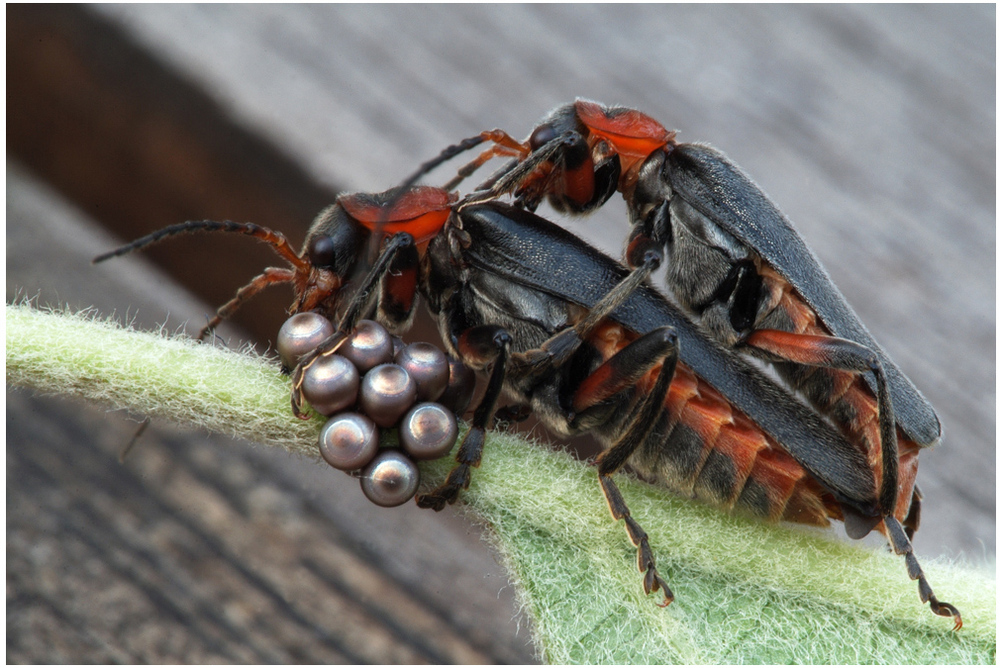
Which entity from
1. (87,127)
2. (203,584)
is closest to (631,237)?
(203,584)

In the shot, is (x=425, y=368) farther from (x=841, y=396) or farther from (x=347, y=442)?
(x=841, y=396)

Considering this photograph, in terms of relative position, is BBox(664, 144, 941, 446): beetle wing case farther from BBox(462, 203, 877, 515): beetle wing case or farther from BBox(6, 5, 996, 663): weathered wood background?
BBox(6, 5, 996, 663): weathered wood background

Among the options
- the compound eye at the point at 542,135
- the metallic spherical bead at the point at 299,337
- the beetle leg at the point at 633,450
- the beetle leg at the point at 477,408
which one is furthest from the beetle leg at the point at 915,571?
the metallic spherical bead at the point at 299,337

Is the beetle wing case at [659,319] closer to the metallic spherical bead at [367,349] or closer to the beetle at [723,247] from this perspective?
the beetle at [723,247]

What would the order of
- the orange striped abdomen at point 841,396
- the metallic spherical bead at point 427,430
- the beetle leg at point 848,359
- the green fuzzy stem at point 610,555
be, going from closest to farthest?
the green fuzzy stem at point 610,555 → the metallic spherical bead at point 427,430 → the beetle leg at point 848,359 → the orange striped abdomen at point 841,396

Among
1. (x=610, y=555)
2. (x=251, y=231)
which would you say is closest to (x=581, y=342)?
(x=610, y=555)

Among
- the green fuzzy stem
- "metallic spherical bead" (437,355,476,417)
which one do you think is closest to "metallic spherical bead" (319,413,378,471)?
the green fuzzy stem
